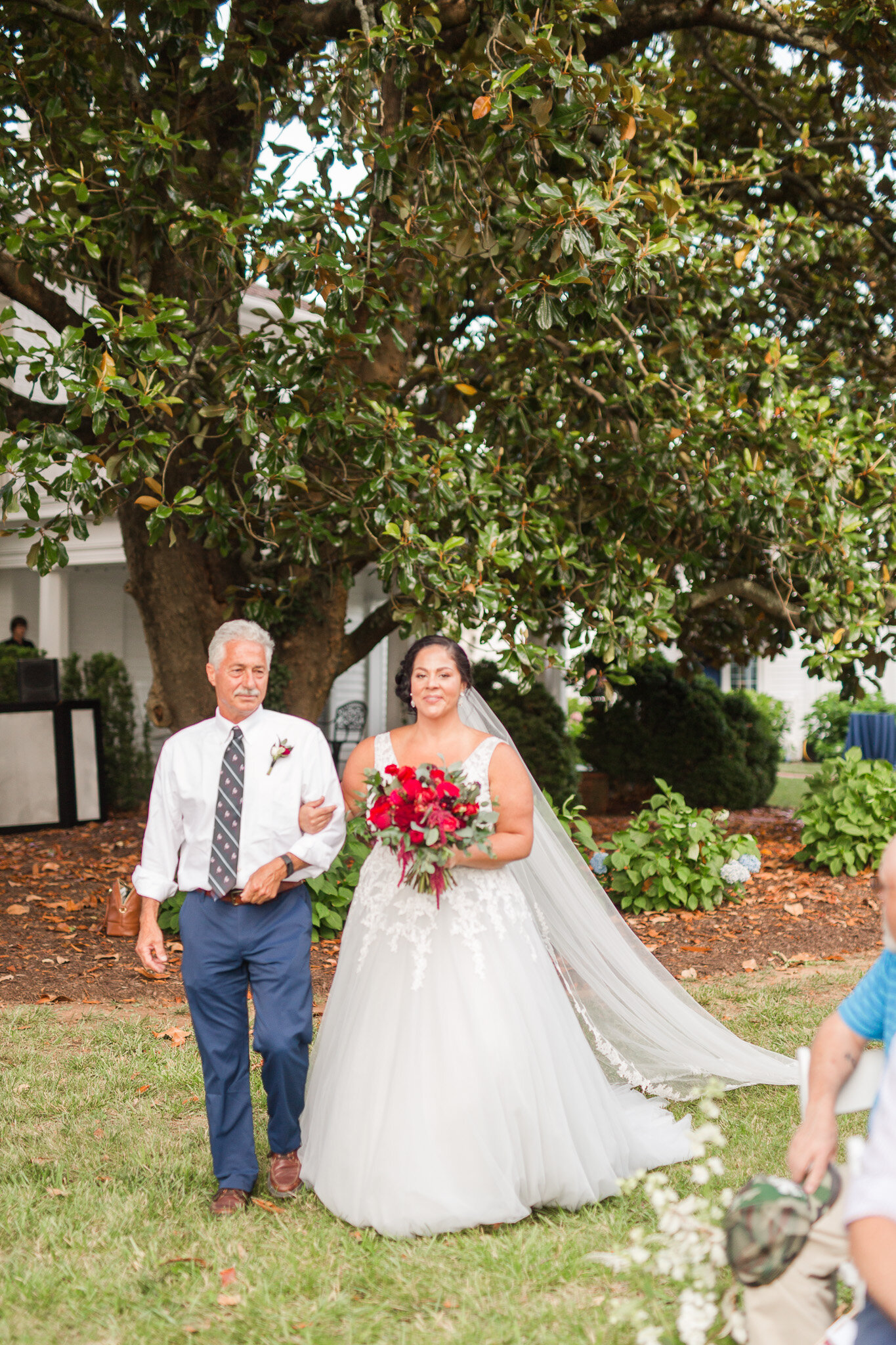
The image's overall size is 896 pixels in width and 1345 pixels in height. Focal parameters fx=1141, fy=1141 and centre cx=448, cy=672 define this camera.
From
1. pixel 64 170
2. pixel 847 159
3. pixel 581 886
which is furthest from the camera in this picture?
pixel 847 159

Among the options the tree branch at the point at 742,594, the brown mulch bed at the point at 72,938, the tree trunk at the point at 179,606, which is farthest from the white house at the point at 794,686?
the tree trunk at the point at 179,606

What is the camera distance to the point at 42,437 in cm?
526

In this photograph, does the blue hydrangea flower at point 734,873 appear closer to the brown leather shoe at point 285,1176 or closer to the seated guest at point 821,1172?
the brown leather shoe at point 285,1176

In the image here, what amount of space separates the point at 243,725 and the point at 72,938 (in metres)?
4.49

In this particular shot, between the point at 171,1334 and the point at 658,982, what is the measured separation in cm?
253

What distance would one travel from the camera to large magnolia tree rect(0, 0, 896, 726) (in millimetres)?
5473

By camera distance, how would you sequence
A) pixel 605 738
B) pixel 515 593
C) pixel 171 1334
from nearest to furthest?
pixel 171 1334, pixel 515 593, pixel 605 738

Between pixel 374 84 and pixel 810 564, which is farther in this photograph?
pixel 810 564

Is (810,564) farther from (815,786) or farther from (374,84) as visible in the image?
(374,84)

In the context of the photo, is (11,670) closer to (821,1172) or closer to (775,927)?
(775,927)

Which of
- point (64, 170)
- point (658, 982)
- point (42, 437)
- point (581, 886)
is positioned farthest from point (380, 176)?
point (658, 982)

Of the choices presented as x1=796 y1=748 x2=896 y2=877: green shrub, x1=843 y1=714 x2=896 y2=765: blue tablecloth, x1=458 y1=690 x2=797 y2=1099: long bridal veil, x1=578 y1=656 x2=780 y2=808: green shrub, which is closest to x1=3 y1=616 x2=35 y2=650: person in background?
x1=578 y1=656 x2=780 y2=808: green shrub

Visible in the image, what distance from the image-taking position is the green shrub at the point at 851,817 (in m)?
9.49

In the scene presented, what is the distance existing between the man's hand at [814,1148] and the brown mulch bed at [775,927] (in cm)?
452
